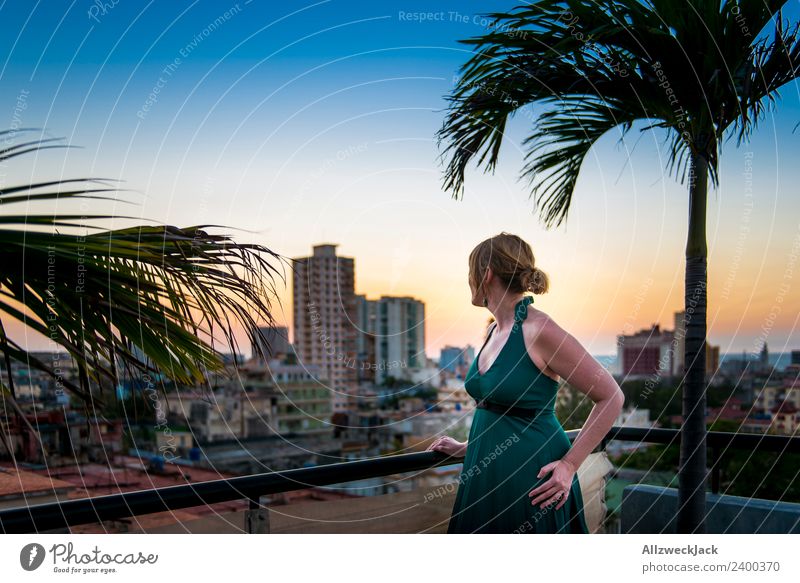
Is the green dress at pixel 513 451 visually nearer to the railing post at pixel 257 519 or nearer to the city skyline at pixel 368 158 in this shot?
the railing post at pixel 257 519

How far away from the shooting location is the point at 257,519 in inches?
59.3

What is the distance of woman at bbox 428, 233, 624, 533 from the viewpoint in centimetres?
133

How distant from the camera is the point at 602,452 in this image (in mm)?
2486

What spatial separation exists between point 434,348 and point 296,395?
24.6 m

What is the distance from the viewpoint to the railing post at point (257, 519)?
58.7 inches

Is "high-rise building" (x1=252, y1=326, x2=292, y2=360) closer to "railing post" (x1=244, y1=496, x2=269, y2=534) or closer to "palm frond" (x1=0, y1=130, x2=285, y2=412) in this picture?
"palm frond" (x1=0, y1=130, x2=285, y2=412)

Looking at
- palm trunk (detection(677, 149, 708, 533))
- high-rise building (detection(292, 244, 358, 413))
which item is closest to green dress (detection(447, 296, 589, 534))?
high-rise building (detection(292, 244, 358, 413))

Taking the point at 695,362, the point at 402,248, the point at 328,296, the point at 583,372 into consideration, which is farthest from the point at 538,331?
the point at 328,296

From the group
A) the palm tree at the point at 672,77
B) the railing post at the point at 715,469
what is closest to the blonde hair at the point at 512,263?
the palm tree at the point at 672,77

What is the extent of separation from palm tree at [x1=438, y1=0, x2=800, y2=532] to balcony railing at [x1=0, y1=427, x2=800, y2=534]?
2.01ft

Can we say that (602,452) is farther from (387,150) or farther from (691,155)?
(387,150)

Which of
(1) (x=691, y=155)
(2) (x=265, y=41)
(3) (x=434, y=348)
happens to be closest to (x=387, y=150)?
(2) (x=265, y=41)
